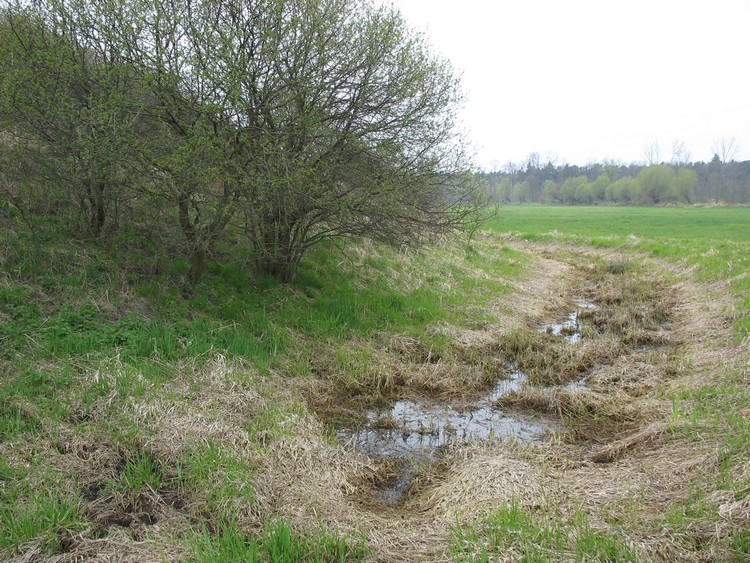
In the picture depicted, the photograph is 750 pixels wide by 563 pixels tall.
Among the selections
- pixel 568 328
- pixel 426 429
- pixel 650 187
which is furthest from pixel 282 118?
pixel 650 187

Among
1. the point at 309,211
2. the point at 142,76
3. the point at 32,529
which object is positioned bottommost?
the point at 32,529

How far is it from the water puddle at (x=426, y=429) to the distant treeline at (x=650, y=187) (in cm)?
6862

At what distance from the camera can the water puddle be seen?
5.95 metres

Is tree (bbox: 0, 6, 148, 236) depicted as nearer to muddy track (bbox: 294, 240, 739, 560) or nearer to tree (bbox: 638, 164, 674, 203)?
muddy track (bbox: 294, 240, 739, 560)

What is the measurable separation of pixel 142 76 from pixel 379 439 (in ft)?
21.2

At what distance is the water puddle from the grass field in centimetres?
26

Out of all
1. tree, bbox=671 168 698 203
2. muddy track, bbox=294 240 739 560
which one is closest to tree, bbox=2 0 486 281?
muddy track, bbox=294 240 739 560

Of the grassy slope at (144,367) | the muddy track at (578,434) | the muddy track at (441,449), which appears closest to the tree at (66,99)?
the grassy slope at (144,367)

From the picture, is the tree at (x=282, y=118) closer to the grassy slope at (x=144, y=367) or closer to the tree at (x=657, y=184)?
the grassy slope at (x=144, y=367)

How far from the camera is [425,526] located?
4.27 metres

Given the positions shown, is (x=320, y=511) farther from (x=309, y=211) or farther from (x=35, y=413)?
(x=309, y=211)

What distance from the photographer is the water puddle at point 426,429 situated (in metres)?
5.95

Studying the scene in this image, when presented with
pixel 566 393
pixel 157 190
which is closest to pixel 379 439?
pixel 566 393

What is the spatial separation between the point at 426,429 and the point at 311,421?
155cm
